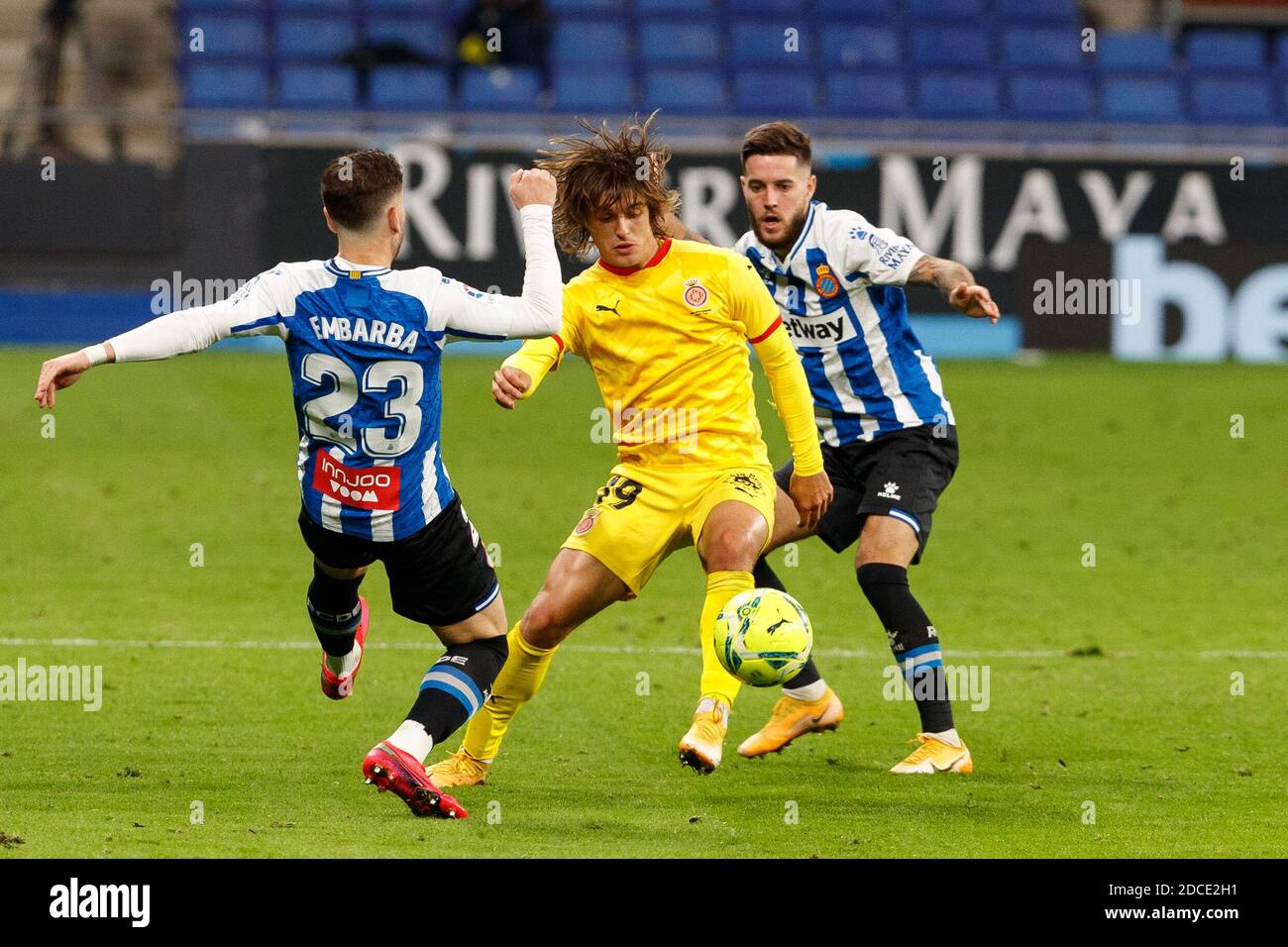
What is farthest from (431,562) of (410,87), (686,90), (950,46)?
(950,46)

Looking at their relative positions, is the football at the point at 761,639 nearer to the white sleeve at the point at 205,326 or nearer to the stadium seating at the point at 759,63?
the white sleeve at the point at 205,326

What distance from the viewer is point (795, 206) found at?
22.5ft

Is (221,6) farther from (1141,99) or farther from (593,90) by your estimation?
(1141,99)

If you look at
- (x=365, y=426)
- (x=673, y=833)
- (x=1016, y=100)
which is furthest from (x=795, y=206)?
(x=1016, y=100)

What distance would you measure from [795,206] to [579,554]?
5.13ft

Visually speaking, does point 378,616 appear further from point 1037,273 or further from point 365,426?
point 1037,273

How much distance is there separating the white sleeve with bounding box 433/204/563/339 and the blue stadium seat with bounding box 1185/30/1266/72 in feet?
63.1

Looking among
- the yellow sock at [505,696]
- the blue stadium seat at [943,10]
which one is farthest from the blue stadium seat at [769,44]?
the yellow sock at [505,696]

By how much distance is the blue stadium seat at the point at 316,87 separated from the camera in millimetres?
20609

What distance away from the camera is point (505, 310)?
5.51 m

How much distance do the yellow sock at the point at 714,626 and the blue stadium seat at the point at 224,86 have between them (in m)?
15.6

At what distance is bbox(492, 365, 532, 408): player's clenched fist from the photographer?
5.70 meters

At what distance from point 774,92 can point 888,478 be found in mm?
15020
